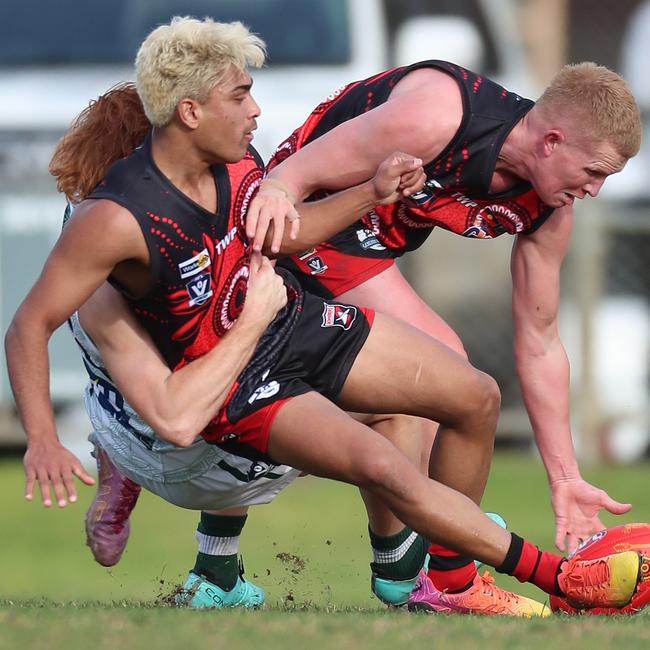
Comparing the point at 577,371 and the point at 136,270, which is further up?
the point at 136,270

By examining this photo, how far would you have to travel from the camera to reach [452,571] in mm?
5156

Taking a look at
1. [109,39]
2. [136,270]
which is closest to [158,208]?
[136,270]

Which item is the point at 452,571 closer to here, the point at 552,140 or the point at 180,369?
the point at 180,369

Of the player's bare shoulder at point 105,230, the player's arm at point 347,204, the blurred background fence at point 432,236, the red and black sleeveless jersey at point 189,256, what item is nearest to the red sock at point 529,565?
the red and black sleeveless jersey at point 189,256

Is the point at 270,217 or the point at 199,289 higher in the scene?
the point at 270,217

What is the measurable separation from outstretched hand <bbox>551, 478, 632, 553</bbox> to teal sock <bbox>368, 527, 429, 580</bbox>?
0.44m

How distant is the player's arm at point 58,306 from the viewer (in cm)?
448

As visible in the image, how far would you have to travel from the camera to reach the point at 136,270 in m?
4.67

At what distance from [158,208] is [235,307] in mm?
441

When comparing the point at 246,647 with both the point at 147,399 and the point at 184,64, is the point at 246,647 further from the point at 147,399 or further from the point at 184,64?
the point at 184,64

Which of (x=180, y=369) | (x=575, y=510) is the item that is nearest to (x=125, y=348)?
(x=180, y=369)

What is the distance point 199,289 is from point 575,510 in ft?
4.61

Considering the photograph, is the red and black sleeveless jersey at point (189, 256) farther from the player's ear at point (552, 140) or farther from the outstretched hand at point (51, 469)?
the player's ear at point (552, 140)

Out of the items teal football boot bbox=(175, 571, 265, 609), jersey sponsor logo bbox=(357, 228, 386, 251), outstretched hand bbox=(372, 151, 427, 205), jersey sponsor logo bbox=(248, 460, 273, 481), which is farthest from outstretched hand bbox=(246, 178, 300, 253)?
teal football boot bbox=(175, 571, 265, 609)
